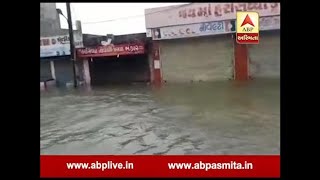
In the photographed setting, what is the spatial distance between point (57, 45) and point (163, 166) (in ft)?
58.8

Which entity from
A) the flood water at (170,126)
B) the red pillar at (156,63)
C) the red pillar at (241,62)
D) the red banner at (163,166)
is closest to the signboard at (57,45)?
the red pillar at (156,63)

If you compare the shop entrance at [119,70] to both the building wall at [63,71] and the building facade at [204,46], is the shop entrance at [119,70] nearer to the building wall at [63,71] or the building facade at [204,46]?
the building wall at [63,71]

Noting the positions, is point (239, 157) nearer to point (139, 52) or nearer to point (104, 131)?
point (104, 131)

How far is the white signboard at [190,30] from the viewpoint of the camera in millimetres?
14836

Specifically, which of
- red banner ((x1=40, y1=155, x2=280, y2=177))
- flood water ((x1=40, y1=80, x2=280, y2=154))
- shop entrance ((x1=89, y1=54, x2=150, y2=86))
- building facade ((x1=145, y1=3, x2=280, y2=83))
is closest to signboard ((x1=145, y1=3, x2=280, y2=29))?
building facade ((x1=145, y1=3, x2=280, y2=83))

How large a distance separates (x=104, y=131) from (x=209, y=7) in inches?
324

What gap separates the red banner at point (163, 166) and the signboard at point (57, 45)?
666 inches

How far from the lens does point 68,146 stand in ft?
19.1

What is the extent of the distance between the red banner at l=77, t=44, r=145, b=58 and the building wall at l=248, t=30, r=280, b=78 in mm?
5978

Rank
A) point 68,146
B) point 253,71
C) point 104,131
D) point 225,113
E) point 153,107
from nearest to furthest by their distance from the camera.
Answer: point 68,146 → point 104,131 → point 225,113 → point 153,107 → point 253,71

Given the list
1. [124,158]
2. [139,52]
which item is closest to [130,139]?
[124,158]

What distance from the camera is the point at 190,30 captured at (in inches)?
615

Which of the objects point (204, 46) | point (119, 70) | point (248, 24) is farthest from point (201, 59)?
point (248, 24)

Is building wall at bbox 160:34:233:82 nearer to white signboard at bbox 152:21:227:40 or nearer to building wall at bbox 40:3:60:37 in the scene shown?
white signboard at bbox 152:21:227:40
